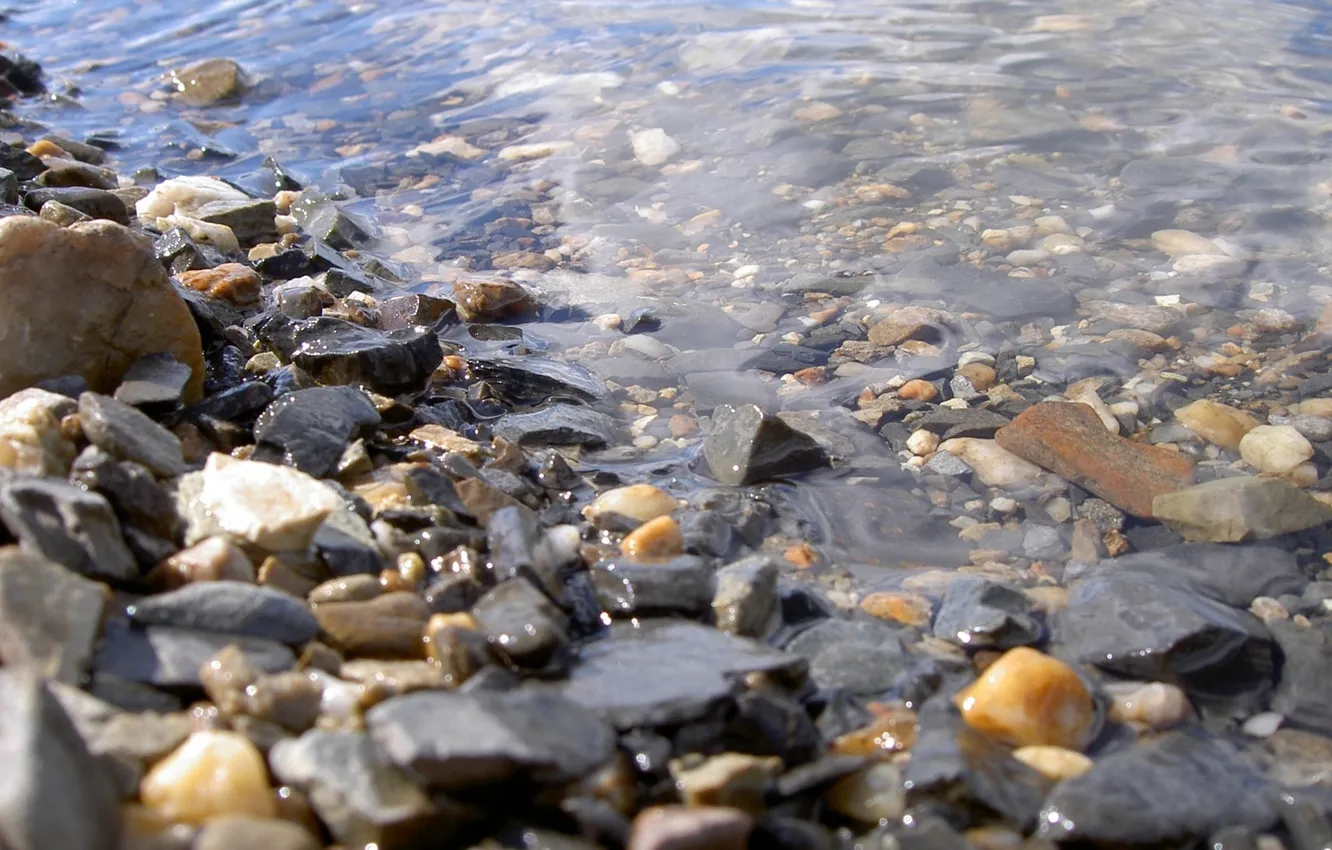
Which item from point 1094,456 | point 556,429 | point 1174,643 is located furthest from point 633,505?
point 1094,456

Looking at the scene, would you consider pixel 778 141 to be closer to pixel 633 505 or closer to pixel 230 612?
pixel 633 505

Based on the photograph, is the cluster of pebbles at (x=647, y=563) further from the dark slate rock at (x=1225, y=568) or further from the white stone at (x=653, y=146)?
the white stone at (x=653, y=146)

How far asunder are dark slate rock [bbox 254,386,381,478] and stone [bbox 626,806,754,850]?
129 cm

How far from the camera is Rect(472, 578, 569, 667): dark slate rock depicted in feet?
5.69

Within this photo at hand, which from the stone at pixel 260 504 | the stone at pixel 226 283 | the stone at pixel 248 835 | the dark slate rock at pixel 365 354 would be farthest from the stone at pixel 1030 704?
the stone at pixel 226 283

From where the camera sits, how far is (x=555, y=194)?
17.4ft

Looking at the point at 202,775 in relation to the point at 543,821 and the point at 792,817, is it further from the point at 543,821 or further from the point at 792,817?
the point at 792,817

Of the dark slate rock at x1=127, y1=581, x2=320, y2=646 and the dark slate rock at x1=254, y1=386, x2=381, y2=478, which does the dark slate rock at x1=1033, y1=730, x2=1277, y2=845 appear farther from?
the dark slate rock at x1=254, y1=386, x2=381, y2=478

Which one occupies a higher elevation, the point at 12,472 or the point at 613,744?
the point at 12,472

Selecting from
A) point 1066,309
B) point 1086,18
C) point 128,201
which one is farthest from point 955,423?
point 1086,18

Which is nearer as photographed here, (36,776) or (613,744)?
(36,776)

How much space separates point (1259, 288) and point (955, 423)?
1.74 meters

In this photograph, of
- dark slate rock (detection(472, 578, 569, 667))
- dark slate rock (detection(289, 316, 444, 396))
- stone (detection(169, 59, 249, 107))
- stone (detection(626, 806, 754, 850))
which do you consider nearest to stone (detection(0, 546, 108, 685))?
dark slate rock (detection(472, 578, 569, 667))

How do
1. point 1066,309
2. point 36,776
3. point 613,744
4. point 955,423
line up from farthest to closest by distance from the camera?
point 1066,309, point 955,423, point 613,744, point 36,776
